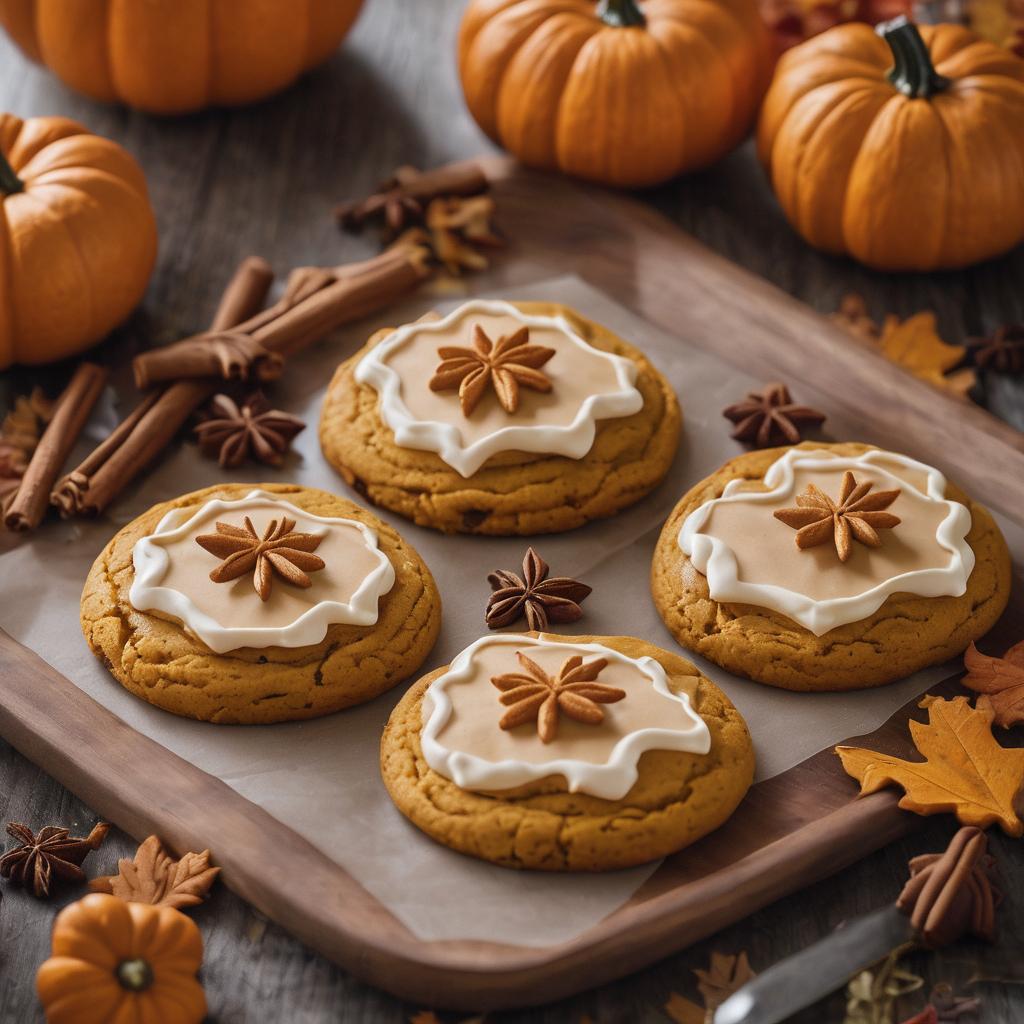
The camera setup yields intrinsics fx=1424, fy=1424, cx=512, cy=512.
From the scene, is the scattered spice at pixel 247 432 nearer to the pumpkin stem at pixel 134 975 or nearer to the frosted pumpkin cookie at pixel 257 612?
the frosted pumpkin cookie at pixel 257 612

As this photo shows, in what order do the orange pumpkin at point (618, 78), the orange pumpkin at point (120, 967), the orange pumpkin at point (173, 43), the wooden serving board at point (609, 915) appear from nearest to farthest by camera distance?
the orange pumpkin at point (120, 967)
the wooden serving board at point (609, 915)
the orange pumpkin at point (618, 78)
the orange pumpkin at point (173, 43)

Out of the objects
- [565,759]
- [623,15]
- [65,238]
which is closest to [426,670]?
[565,759]

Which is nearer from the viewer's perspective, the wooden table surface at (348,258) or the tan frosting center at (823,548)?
the wooden table surface at (348,258)

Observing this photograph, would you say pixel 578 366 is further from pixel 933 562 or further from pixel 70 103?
pixel 70 103

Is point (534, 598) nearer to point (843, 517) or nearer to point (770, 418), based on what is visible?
point (843, 517)

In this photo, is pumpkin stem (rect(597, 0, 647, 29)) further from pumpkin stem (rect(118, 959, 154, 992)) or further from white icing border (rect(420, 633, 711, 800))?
pumpkin stem (rect(118, 959, 154, 992))

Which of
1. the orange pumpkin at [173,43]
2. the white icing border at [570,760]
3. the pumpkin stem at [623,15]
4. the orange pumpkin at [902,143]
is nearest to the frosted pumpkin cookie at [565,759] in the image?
the white icing border at [570,760]

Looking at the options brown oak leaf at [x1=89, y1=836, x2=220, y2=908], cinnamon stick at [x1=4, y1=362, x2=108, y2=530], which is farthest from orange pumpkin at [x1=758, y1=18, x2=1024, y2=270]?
brown oak leaf at [x1=89, y1=836, x2=220, y2=908]
